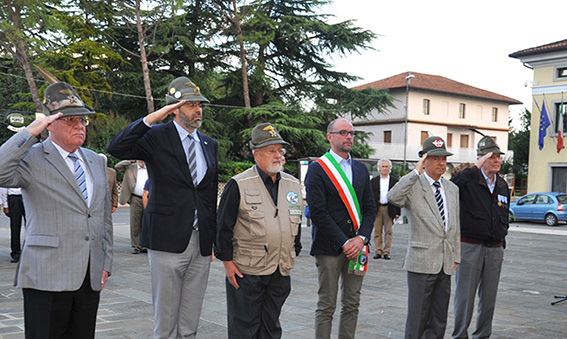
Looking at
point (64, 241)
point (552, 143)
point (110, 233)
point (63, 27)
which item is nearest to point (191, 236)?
point (110, 233)

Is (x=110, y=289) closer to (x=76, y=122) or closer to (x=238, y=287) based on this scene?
(x=238, y=287)

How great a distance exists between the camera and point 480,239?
17.9 ft

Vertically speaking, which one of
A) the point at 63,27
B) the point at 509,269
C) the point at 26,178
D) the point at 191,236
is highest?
the point at 63,27

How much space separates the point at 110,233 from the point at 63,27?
25.2m

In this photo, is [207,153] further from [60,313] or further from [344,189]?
[60,313]

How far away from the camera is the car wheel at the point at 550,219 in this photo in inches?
982

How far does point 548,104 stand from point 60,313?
35.5 meters

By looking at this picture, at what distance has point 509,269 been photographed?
35.3ft

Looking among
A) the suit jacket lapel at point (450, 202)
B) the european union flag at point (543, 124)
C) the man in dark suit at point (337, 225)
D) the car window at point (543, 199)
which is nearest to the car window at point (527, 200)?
the car window at point (543, 199)

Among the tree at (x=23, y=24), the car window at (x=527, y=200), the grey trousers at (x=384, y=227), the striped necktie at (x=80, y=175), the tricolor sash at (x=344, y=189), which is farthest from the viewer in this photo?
the car window at (x=527, y=200)

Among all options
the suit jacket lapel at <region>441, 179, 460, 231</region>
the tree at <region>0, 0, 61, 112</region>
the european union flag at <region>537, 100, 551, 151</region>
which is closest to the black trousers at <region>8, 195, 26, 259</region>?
the suit jacket lapel at <region>441, 179, 460, 231</region>

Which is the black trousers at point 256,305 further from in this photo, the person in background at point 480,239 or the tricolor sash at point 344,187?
the person in background at point 480,239

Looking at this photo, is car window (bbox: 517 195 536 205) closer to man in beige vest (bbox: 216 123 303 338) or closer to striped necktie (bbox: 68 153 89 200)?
man in beige vest (bbox: 216 123 303 338)

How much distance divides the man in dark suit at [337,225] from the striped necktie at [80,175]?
1.92 m
